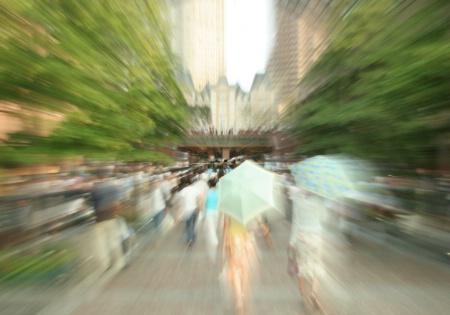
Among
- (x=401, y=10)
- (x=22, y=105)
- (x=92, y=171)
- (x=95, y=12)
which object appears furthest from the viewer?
(x=401, y=10)

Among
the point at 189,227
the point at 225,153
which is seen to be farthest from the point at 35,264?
the point at 225,153

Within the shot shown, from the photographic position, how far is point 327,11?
11.6 m

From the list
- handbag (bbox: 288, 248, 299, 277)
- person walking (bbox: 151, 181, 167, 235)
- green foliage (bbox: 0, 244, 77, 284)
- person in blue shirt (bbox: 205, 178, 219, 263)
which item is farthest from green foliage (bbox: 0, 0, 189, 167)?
handbag (bbox: 288, 248, 299, 277)

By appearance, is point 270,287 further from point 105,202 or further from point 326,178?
point 105,202

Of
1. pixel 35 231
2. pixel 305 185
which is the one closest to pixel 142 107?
pixel 35 231

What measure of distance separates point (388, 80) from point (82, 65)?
6.61 metres

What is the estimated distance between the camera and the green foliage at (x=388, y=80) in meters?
6.84

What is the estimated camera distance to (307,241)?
419 cm

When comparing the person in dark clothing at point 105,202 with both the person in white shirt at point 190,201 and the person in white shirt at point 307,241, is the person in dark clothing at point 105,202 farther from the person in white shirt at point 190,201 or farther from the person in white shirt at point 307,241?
Result: the person in white shirt at point 307,241

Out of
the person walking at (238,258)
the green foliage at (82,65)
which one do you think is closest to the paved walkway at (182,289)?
the person walking at (238,258)

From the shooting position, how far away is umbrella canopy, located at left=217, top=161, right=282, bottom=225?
13.1 feet

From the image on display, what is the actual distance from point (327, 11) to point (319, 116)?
406cm

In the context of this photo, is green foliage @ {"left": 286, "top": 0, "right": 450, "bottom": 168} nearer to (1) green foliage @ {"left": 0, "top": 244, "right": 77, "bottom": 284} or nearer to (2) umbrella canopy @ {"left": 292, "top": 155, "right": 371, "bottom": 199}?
(2) umbrella canopy @ {"left": 292, "top": 155, "right": 371, "bottom": 199}

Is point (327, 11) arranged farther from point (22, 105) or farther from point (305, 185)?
point (22, 105)
